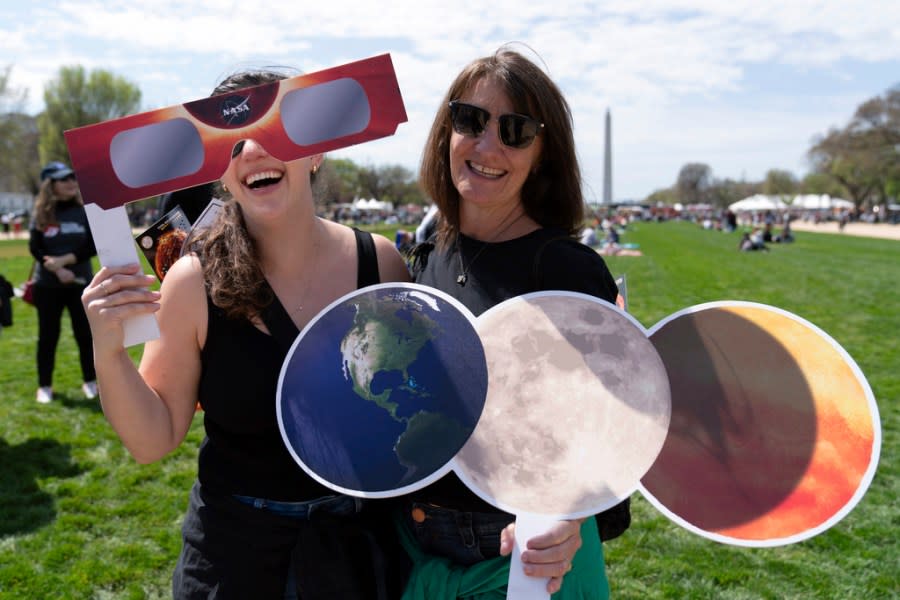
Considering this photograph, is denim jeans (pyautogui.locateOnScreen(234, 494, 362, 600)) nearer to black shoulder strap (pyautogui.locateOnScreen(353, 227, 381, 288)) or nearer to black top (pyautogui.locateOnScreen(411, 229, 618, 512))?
black top (pyautogui.locateOnScreen(411, 229, 618, 512))

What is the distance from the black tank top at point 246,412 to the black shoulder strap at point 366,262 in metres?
0.24

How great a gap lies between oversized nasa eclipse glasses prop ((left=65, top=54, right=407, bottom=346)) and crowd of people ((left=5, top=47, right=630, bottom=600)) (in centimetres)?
11

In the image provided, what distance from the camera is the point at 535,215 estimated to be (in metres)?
1.84

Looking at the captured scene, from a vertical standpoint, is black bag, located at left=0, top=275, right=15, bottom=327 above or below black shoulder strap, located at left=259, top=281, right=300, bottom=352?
below

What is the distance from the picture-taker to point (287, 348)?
1.67 metres

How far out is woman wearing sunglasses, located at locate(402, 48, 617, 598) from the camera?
164 centimetres

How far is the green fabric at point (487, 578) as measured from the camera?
63.4 inches

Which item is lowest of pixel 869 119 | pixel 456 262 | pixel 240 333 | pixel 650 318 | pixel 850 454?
pixel 650 318

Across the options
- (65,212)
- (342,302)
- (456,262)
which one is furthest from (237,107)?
(65,212)

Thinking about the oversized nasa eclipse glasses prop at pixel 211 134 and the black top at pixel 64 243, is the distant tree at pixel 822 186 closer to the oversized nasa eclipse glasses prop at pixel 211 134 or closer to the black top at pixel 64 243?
the black top at pixel 64 243

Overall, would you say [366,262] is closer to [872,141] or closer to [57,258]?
[57,258]

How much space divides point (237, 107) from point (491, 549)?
117 cm

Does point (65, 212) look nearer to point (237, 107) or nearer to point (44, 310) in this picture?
point (44, 310)

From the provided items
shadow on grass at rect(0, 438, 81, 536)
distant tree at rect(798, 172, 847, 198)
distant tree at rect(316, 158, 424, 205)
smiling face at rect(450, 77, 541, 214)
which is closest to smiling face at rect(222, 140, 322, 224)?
smiling face at rect(450, 77, 541, 214)
